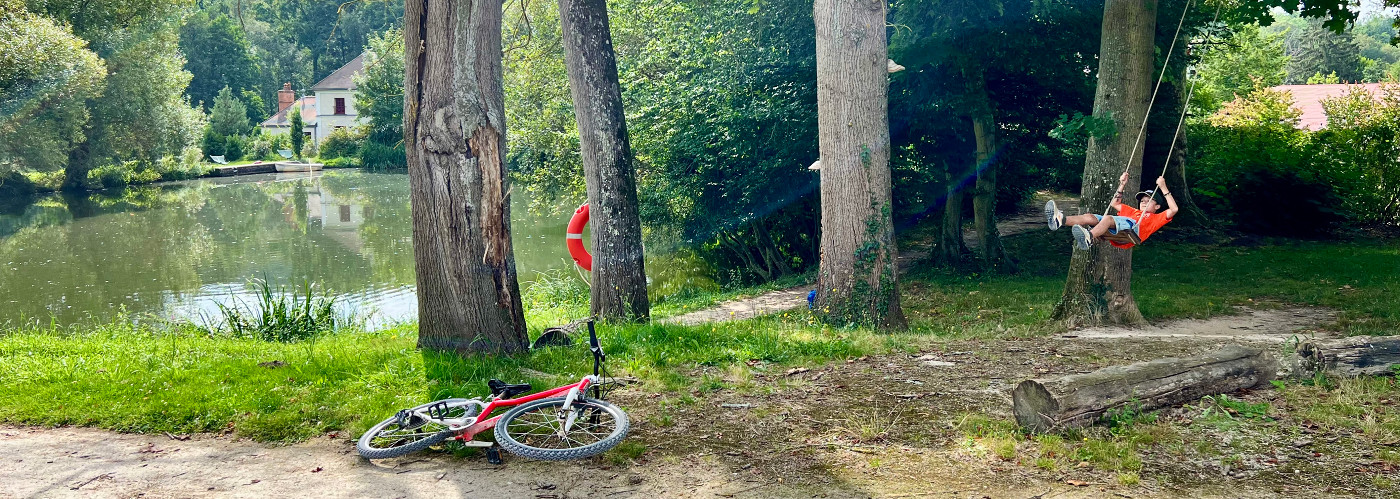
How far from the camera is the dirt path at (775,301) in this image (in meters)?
13.2

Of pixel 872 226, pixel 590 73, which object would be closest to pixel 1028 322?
pixel 872 226

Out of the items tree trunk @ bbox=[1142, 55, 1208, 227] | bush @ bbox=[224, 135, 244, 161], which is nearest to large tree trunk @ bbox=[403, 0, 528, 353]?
tree trunk @ bbox=[1142, 55, 1208, 227]

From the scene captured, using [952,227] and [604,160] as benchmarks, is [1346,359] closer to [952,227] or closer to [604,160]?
[604,160]

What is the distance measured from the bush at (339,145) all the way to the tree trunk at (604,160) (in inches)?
2155

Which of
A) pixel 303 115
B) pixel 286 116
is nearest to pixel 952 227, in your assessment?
pixel 286 116

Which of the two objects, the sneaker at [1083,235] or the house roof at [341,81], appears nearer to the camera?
the sneaker at [1083,235]

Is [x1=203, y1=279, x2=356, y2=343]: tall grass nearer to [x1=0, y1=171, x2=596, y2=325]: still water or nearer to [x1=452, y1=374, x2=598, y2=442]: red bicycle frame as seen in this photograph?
[x1=0, y1=171, x2=596, y2=325]: still water

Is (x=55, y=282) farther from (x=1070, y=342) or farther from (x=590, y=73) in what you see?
(x=1070, y=342)

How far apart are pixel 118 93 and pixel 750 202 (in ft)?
100

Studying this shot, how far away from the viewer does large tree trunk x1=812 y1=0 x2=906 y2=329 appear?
9.95 meters

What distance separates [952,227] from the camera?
1641cm

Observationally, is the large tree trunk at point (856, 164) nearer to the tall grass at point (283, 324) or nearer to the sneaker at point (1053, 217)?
the sneaker at point (1053, 217)

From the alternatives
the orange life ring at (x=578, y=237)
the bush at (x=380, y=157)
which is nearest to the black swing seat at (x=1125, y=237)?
the orange life ring at (x=578, y=237)

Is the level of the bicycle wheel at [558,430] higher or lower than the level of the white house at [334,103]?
lower
